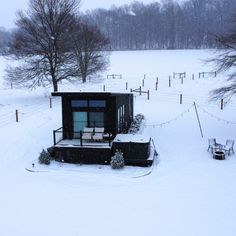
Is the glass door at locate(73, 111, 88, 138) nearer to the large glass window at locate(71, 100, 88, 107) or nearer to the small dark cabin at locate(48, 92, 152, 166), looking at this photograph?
the small dark cabin at locate(48, 92, 152, 166)

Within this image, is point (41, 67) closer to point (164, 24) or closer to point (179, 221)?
point (179, 221)

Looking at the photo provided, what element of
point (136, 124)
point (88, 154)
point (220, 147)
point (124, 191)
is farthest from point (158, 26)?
point (124, 191)

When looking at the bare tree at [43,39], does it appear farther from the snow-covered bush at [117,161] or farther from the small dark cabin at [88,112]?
the snow-covered bush at [117,161]

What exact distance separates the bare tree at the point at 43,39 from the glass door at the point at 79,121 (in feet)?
45.2

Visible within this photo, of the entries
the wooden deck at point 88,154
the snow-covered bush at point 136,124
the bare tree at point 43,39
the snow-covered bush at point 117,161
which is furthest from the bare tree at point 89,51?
the snow-covered bush at point 117,161

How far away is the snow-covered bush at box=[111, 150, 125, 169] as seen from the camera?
12859mm

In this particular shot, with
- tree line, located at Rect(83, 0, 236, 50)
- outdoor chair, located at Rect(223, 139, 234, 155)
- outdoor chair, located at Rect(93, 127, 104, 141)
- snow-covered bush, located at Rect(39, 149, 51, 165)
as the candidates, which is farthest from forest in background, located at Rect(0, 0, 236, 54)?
snow-covered bush, located at Rect(39, 149, 51, 165)

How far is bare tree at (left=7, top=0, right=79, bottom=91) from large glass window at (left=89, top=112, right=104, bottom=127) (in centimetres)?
1417

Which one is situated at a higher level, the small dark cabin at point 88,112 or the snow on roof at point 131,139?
the small dark cabin at point 88,112

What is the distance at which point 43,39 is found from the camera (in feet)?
90.8

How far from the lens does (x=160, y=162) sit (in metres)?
13.7

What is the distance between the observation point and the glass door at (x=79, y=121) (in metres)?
15.1

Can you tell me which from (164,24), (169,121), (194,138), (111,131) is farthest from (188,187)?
(164,24)

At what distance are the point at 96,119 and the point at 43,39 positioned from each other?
50.7ft
